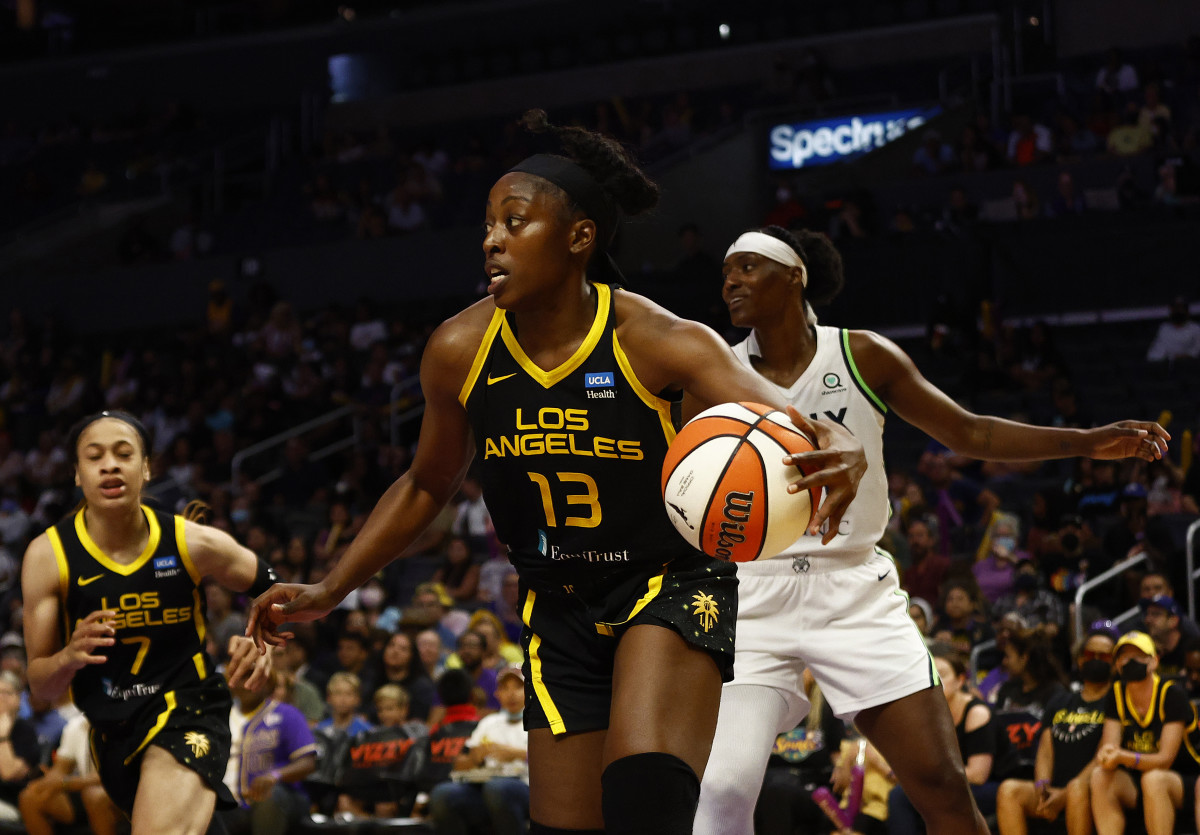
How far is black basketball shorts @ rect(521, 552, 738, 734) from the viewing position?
12.5 ft

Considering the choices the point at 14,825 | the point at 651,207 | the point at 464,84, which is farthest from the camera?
the point at 464,84

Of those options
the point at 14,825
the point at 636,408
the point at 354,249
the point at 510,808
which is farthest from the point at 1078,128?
the point at 636,408

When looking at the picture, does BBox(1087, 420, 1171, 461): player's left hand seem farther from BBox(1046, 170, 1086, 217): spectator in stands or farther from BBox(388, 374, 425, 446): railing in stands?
BBox(388, 374, 425, 446): railing in stands

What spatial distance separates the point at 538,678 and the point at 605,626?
265mm

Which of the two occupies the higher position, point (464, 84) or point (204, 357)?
point (464, 84)

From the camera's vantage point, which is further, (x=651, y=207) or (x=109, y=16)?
(x=109, y=16)

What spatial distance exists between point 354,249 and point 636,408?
55.5ft

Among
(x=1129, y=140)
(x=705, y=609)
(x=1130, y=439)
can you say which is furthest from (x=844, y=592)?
(x=1129, y=140)

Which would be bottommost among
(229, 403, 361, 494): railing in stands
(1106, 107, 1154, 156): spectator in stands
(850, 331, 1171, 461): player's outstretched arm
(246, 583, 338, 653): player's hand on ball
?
(246, 583, 338, 653): player's hand on ball

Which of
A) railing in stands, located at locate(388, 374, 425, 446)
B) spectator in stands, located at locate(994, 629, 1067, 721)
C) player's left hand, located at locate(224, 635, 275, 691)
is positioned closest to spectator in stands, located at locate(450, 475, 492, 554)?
railing in stands, located at locate(388, 374, 425, 446)

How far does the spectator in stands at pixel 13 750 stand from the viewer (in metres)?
10.2

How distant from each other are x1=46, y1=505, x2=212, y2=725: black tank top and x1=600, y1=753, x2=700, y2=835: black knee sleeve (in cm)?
230

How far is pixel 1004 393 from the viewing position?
43.2 feet

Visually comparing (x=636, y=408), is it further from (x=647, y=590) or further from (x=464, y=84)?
(x=464, y=84)
